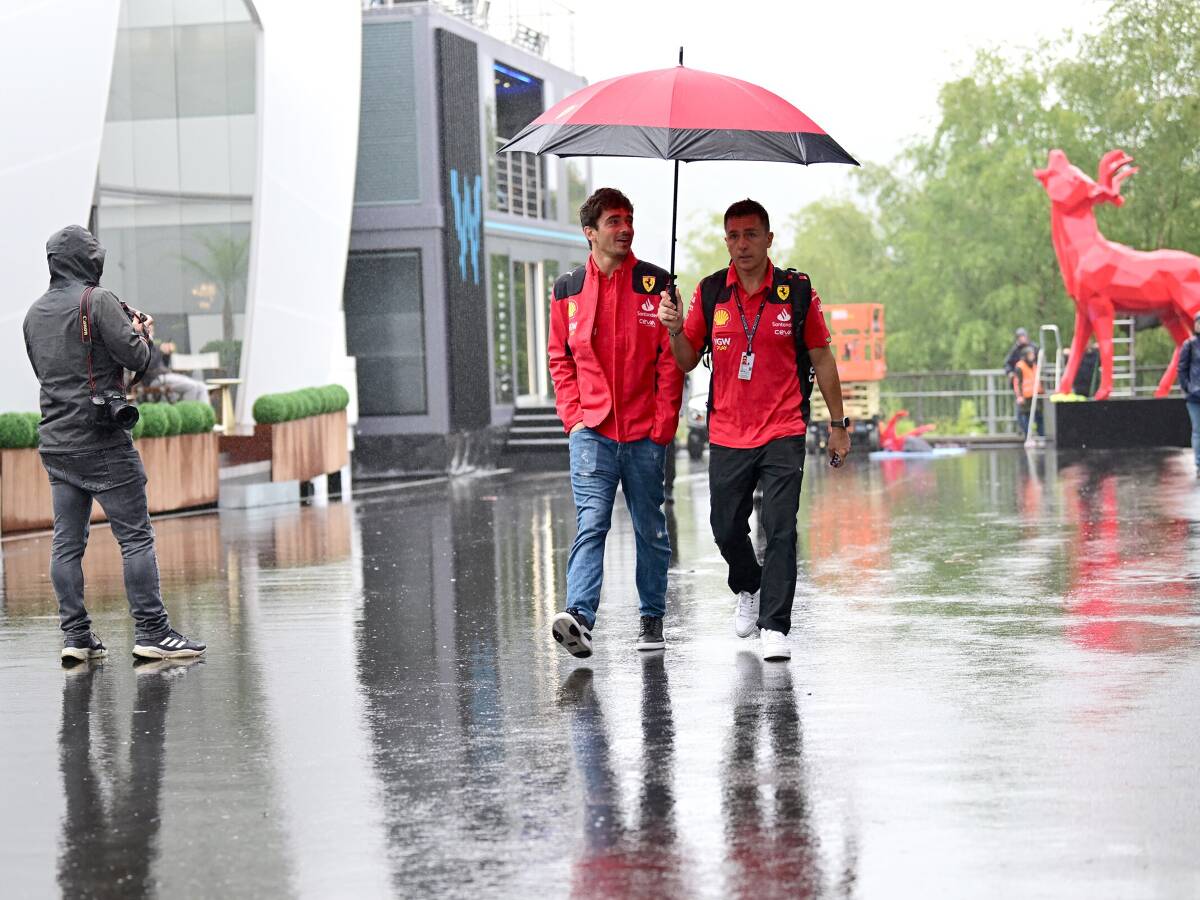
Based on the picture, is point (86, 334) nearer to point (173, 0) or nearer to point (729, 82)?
point (729, 82)

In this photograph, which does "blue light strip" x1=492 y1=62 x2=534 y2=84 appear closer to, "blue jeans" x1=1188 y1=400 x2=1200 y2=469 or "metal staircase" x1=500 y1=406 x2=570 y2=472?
"metal staircase" x1=500 y1=406 x2=570 y2=472

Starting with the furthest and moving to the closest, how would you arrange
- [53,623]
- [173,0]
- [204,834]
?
[173,0]
[53,623]
[204,834]

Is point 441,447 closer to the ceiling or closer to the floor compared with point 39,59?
closer to the floor

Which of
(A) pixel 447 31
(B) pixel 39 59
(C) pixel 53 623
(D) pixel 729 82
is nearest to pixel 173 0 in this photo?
(B) pixel 39 59

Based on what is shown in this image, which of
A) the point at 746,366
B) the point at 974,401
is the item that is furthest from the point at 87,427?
the point at 974,401

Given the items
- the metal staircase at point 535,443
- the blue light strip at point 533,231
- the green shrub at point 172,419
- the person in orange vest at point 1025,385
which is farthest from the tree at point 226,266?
the person in orange vest at point 1025,385

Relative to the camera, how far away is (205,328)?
21.7m

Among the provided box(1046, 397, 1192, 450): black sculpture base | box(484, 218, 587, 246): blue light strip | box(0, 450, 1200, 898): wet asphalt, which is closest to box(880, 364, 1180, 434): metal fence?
box(1046, 397, 1192, 450): black sculpture base

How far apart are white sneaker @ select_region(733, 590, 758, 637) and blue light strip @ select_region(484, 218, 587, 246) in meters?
22.1

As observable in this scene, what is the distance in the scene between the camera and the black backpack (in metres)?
8.45

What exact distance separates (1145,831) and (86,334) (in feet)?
17.8

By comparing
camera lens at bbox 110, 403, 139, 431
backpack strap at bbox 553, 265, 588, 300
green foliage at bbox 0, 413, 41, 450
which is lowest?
green foliage at bbox 0, 413, 41, 450

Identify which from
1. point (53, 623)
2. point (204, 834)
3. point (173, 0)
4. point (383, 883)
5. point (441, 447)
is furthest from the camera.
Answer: point (441, 447)

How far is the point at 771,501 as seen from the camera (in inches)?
335
